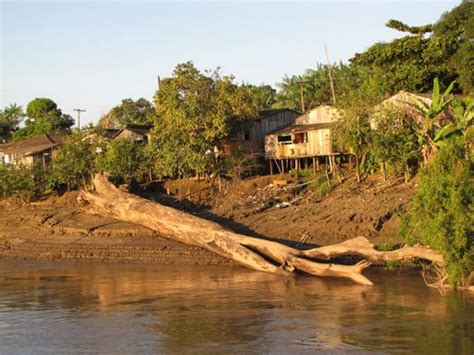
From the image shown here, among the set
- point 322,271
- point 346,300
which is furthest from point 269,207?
point 346,300

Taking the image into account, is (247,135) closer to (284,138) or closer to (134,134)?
(284,138)

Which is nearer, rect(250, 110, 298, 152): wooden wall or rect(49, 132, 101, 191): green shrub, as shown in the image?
rect(49, 132, 101, 191): green shrub

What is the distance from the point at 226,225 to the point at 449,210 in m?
12.7

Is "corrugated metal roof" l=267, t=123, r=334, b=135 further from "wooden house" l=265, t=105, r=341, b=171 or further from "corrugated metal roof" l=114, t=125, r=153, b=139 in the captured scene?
"corrugated metal roof" l=114, t=125, r=153, b=139

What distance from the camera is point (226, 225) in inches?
1141

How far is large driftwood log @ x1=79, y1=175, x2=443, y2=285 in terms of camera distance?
20.3m

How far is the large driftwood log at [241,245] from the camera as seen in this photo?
20281 mm

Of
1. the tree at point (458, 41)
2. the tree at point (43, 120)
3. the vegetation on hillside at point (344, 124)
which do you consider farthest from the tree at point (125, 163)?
the tree at point (43, 120)

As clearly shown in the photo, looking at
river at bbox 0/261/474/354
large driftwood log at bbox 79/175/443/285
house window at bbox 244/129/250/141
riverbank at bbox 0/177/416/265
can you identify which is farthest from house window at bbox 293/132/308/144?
river at bbox 0/261/474/354

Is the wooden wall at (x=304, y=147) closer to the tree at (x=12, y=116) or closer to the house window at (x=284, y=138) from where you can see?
the house window at (x=284, y=138)

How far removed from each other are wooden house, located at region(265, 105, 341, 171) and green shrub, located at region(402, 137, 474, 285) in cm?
1444

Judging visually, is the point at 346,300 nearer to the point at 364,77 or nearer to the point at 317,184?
the point at 317,184

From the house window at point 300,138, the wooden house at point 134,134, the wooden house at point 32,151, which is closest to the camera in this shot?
the house window at point 300,138

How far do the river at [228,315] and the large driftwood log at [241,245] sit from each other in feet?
1.58
